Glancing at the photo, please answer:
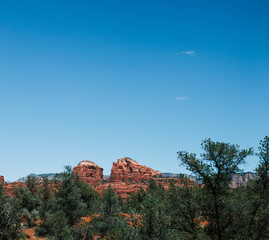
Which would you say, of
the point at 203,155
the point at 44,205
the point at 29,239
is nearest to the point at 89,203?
the point at 44,205

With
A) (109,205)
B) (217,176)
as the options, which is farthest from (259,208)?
(109,205)

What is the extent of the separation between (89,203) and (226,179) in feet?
161

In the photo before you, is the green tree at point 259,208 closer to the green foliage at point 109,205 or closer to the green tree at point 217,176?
the green tree at point 217,176

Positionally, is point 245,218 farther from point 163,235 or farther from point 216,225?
point 163,235

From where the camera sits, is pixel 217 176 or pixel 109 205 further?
pixel 109 205

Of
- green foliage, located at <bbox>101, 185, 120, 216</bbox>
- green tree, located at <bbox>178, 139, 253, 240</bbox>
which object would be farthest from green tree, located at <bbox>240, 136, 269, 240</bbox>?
green foliage, located at <bbox>101, 185, 120, 216</bbox>

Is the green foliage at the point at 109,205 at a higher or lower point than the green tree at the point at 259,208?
lower

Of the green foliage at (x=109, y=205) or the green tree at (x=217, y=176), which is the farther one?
the green foliage at (x=109, y=205)

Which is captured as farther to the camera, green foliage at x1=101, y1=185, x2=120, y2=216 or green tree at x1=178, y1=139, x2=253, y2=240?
green foliage at x1=101, y1=185, x2=120, y2=216

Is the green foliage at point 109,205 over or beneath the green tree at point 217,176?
beneath

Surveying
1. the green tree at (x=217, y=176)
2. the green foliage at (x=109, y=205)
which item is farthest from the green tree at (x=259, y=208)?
the green foliage at (x=109, y=205)

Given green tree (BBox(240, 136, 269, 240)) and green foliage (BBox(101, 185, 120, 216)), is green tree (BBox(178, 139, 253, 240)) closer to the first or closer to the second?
green tree (BBox(240, 136, 269, 240))

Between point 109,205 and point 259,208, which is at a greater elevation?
point 259,208

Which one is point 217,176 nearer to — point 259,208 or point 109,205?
point 259,208
